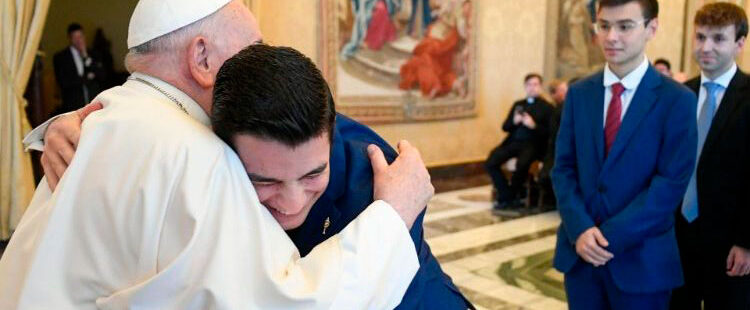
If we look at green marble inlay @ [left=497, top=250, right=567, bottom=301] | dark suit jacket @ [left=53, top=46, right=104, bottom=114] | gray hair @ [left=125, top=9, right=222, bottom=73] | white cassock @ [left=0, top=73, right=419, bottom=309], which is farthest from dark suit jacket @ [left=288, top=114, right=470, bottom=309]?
dark suit jacket @ [left=53, top=46, right=104, bottom=114]

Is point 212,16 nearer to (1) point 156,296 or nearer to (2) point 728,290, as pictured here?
(1) point 156,296

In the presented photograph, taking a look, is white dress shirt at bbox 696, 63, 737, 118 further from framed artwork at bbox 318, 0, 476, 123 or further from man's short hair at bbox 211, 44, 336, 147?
framed artwork at bbox 318, 0, 476, 123

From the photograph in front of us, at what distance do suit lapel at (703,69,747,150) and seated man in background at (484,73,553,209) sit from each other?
4972 mm

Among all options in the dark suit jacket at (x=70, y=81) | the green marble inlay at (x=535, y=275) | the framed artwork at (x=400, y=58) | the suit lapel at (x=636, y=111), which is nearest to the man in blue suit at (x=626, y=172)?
the suit lapel at (x=636, y=111)

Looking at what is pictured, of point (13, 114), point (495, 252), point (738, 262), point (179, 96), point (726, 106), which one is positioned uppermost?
point (179, 96)

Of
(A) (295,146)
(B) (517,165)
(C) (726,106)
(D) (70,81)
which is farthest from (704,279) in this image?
(D) (70,81)

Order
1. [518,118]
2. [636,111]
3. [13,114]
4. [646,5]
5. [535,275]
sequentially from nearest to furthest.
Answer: [636,111] < [646,5] < [535,275] < [13,114] < [518,118]

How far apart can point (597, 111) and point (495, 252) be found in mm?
3508

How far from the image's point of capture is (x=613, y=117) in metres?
2.75

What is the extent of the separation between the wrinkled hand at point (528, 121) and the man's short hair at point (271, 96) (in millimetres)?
7261

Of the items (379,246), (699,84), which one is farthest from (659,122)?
(379,246)

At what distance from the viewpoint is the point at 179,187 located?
1.25 meters

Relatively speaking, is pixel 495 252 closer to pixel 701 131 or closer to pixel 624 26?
pixel 701 131

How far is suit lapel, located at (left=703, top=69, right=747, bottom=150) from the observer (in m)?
3.08
